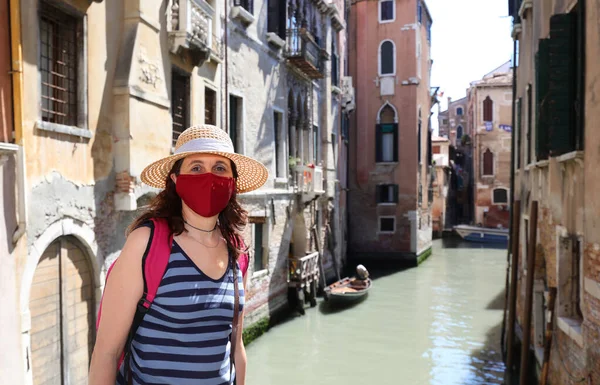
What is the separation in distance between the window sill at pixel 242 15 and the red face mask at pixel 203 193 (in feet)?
26.1

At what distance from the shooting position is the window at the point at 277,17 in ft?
36.9

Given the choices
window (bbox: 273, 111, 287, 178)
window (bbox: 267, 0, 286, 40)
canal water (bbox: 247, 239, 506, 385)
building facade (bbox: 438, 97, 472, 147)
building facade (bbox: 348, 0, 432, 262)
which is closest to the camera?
canal water (bbox: 247, 239, 506, 385)

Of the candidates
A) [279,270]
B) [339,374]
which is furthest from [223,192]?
[279,270]

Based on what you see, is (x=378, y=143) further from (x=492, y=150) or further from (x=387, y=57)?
(x=492, y=150)

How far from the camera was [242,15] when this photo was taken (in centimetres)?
962

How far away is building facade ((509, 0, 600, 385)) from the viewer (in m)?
4.54

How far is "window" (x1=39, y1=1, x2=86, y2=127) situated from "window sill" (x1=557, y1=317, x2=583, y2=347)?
15.7 ft

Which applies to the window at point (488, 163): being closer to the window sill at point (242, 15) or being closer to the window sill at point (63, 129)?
the window sill at point (242, 15)

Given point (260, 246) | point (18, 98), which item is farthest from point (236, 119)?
point (18, 98)

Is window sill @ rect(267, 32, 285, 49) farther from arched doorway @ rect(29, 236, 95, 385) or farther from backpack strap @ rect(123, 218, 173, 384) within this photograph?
backpack strap @ rect(123, 218, 173, 384)

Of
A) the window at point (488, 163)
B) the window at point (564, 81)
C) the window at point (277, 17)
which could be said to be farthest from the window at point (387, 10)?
the window at point (564, 81)

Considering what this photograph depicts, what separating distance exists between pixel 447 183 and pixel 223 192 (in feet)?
105

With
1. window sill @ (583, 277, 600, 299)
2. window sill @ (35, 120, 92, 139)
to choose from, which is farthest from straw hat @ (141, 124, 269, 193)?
window sill @ (583, 277, 600, 299)

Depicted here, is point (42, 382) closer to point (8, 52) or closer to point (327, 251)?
point (8, 52)
